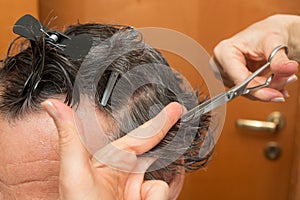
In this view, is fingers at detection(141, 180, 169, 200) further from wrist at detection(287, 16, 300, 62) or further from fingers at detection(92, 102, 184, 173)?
wrist at detection(287, 16, 300, 62)

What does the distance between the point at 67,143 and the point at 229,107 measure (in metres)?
1.37

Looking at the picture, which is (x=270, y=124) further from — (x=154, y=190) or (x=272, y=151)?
(x=154, y=190)

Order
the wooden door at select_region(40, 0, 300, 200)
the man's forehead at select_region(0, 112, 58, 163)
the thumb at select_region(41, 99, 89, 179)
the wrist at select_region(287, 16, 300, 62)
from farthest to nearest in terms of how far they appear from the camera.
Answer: the wooden door at select_region(40, 0, 300, 200) < the wrist at select_region(287, 16, 300, 62) < the man's forehead at select_region(0, 112, 58, 163) < the thumb at select_region(41, 99, 89, 179)

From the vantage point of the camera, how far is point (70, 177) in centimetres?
48

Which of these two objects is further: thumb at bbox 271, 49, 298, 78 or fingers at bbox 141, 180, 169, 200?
thumb at bbox 271, 49, 298, 78

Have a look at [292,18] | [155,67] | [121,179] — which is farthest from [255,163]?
[121,179]

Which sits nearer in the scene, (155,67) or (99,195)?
(99,195)

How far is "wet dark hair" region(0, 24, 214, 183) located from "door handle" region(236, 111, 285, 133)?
106 cm

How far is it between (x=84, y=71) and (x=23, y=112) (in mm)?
112

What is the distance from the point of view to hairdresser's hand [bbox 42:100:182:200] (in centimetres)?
48

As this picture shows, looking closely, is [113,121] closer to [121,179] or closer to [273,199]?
[121,179]

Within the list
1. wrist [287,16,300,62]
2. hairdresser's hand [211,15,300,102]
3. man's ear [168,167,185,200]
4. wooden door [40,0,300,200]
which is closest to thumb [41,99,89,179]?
man's ear [168,167,185,200]

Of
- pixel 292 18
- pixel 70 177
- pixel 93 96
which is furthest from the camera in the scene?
pixel 292 18

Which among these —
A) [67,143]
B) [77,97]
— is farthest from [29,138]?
[67,143]
